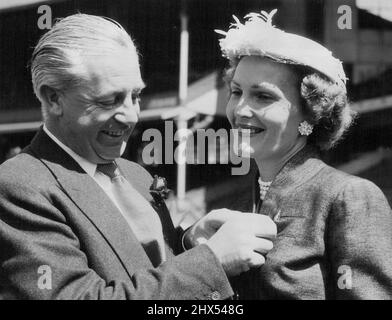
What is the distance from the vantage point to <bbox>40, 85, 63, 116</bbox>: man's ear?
1849mm

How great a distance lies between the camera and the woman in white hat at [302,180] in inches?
69.1

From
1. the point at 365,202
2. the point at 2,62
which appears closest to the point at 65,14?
the point at 2,62

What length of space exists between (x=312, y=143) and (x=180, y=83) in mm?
1191

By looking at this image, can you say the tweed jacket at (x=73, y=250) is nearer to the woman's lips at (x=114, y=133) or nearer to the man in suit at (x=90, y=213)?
the man in suit at (x=90, y=213)

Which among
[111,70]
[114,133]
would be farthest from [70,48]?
[114,133]

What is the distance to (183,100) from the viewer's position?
311 centimetres

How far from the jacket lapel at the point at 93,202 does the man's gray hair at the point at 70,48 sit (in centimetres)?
19

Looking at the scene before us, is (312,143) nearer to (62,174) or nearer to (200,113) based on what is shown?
(62,174)

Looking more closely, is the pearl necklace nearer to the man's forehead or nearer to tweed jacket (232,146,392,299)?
tweed jacket (232,146,392,299)

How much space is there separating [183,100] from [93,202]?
1.40 meters

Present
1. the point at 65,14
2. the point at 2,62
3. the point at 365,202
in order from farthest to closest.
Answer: the point at 2,62 → the point at 65,14 → the point at 365,202

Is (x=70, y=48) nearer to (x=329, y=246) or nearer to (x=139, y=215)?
(x=139, y=215)
